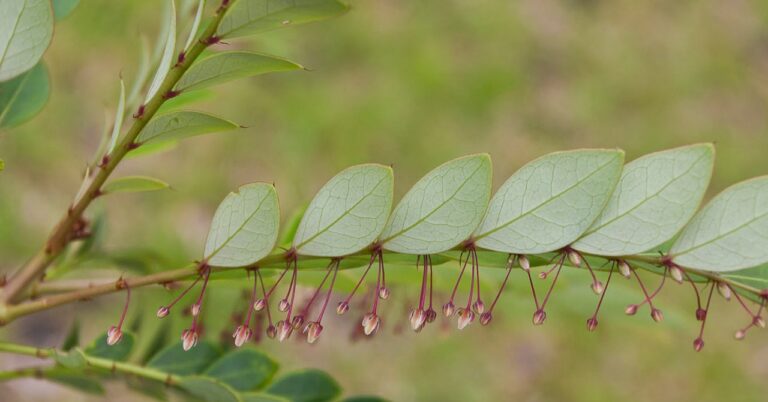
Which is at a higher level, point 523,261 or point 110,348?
point 523,261

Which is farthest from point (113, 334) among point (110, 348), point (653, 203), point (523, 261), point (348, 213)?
point (653, 203)

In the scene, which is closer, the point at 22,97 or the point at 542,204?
the point at 542,204

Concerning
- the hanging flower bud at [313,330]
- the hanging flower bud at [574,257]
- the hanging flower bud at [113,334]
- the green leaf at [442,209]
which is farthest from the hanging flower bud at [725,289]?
the hanging flower bud at [113,334]

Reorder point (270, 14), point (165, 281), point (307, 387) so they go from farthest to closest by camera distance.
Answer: point (307, 387) → point (165, 281) → point (270, 14)

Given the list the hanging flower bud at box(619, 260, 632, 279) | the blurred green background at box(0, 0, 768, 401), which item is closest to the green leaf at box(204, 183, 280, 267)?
the hanging flower bud at box(619, 260, 632, 279)

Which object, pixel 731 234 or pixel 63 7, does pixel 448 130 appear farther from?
pixel 731 234

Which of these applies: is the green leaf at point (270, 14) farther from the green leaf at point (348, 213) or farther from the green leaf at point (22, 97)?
the green leaf at point (22, 97)

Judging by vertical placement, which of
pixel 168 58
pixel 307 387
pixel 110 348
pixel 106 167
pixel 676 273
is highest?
pixel 168 58
